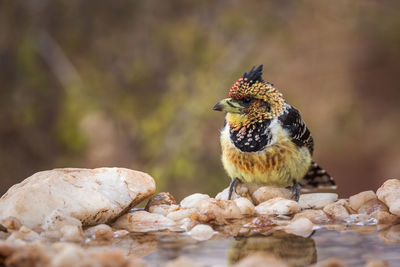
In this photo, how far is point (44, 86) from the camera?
768 cm

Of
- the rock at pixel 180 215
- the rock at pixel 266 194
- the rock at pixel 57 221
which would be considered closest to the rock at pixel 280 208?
the rock at pixel 266 194

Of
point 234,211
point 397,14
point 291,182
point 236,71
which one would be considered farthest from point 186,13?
point 234,211

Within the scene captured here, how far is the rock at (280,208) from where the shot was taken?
300cm

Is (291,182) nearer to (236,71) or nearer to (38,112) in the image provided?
(236,71)

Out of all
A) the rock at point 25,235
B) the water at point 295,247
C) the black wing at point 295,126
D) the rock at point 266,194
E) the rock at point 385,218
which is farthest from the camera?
the black wing at point 295,126

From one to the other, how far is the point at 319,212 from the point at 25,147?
5.73 meters

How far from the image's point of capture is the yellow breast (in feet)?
11.5

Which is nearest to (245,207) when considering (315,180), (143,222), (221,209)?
(221,209)

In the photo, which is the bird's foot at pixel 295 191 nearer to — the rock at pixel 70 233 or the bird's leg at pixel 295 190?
the bird's leg at pixel 295 190

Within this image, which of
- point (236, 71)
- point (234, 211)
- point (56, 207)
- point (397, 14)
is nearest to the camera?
point (56, 207)

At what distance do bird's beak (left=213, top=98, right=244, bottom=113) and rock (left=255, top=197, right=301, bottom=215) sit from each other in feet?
2.17

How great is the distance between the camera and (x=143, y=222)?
284 centimetres

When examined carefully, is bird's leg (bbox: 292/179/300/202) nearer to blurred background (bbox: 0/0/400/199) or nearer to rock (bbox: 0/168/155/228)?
rock (bbox: 0/168/155/228)

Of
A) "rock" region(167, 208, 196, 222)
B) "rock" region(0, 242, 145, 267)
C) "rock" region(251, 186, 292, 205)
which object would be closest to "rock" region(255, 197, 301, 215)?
"rock" region(251, 186, 292, 205)
